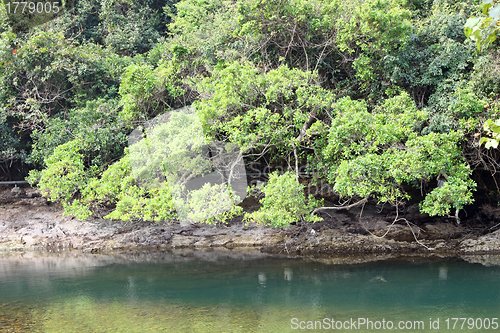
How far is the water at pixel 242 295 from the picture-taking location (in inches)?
300

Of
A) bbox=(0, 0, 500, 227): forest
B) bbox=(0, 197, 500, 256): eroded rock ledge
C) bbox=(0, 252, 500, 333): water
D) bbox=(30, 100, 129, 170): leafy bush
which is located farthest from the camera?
bbox=(30, 100, 129, 170): leafy bush

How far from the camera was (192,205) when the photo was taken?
11.8 meters

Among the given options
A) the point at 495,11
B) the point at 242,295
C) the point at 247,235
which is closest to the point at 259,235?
the point at 247,235

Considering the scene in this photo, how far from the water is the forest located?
1558mm

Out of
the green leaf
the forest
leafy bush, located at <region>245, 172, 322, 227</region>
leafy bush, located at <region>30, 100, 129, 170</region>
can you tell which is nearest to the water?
leafy bush, located at <region>245, 172, 322, 227</region>

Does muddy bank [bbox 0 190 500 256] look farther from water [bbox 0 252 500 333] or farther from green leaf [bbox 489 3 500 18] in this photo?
green leaf [bbox 489 3 500 18]

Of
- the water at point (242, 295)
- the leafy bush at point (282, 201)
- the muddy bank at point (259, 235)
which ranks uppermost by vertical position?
the leafy bush at point (282, 201)

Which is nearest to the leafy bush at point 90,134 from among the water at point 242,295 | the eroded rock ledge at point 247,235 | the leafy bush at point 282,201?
the eroded rock ledge at point 247,235

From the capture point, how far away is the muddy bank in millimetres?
12414

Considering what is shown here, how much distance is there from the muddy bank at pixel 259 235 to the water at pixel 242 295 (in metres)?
0.94

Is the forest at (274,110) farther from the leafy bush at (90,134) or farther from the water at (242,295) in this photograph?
the water at (242,295)

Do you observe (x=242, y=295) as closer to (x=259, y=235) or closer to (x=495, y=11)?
(x=259, y=235)

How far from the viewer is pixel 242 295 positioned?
30.3ft

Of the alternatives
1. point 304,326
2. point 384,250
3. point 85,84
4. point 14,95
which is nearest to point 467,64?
point 384,250
